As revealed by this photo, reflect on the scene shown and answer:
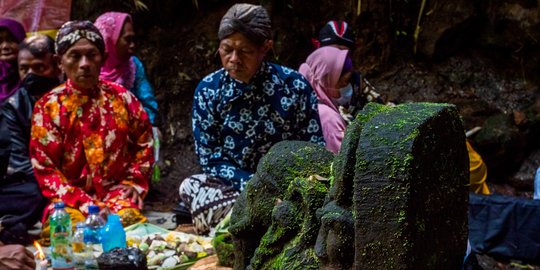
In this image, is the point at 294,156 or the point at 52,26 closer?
the point at 294,156

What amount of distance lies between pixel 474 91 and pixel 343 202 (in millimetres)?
5624

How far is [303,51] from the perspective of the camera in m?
7.93

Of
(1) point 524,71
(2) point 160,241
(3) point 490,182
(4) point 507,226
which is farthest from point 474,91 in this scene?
(2) point 160,241

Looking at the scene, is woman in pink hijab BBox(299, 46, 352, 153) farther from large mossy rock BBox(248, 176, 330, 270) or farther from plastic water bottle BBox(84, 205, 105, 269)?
large mossy rock BBox(248, 176, 330, 270)

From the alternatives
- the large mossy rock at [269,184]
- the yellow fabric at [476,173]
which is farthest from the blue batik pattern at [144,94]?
the large mossy rock at [269,184]

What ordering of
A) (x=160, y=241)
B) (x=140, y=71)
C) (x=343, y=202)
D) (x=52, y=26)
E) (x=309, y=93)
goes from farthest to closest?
(x=52, y=26) → (x=140, y=71) → (x=309, y=93) → (x=160, y=241) → (x=343, y=202)

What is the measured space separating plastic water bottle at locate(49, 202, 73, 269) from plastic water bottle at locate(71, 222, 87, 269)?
4 cm

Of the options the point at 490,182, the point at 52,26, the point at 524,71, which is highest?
the point at 52,26

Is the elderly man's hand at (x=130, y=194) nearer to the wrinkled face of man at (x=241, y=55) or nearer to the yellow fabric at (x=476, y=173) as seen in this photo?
the wrinkled face of man at (x=241, y=55)

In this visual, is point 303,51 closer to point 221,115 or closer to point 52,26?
point 52,26

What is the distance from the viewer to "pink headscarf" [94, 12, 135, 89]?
243 inches

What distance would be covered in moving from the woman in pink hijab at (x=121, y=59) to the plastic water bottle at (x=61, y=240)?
6.26 feet

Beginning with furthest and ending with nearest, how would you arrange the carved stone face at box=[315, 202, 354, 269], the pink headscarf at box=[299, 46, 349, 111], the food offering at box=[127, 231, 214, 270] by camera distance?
the pink headscarf at box=[299, 46, 349, 111] < the food offering at box=[127, 231, 214, 270] < the carved stone face at box=[315, 202, 354, 269]

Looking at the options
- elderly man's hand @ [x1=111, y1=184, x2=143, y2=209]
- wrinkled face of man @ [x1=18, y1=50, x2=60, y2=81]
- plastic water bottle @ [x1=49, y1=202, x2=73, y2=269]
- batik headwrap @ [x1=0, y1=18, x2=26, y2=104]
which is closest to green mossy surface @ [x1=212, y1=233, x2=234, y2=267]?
plastic water bottle @ [x1=49, y1=202, x2=73, y2=269]
